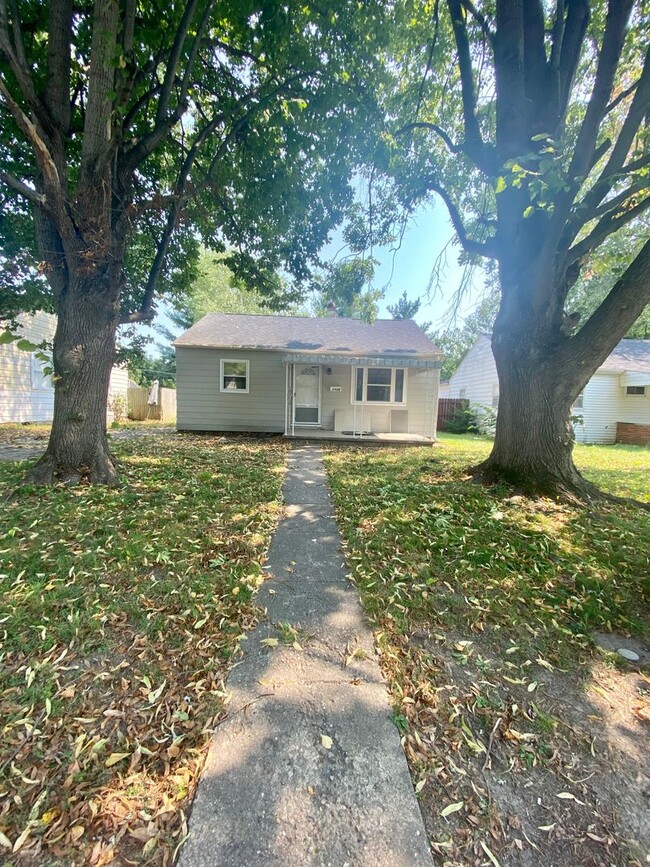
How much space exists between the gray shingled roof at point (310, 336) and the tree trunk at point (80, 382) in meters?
6.54

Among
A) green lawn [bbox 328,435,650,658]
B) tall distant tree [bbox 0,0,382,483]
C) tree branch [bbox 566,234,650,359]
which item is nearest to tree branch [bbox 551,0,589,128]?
tree branch [bbox 566,234,650,359]

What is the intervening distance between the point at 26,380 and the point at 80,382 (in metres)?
10.8

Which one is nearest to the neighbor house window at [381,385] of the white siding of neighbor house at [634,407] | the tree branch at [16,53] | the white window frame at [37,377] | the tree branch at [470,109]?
the tree branch at [470,109]

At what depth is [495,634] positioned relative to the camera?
233 centimetres

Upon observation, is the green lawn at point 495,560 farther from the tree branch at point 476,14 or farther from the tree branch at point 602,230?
the tree branch at point 476,14

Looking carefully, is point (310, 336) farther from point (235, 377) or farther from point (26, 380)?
point (26, 380)

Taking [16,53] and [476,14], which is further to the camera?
[476,14]

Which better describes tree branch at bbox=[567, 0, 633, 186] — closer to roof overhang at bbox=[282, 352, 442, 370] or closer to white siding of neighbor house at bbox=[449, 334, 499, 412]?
roof overhang at bbox=[282, 352, 442, 370]

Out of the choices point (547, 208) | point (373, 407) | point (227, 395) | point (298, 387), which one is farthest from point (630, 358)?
point (227, 395)

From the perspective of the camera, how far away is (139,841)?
1195mm

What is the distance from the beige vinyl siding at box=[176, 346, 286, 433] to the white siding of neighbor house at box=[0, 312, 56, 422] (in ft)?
16.6

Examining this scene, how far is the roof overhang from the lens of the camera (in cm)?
996

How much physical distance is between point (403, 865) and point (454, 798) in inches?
13.2

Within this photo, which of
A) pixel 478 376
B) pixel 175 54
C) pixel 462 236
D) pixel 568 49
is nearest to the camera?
pixel 175 54
